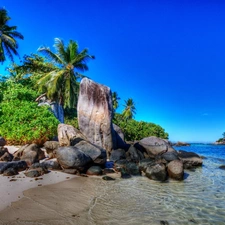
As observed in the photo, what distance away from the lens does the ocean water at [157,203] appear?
3.98 m

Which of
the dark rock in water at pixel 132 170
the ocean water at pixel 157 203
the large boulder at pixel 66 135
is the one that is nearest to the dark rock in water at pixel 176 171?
the ocean water at pixel 157 203

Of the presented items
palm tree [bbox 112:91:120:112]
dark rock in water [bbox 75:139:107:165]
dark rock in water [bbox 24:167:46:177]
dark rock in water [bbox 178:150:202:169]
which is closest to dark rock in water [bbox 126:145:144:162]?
dark rock in water [bbox 178:150:202:169]

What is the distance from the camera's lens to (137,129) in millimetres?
37469

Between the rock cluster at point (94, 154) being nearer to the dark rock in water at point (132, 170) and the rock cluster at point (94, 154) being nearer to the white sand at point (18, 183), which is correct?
the dark rock in water at point (132, 170)

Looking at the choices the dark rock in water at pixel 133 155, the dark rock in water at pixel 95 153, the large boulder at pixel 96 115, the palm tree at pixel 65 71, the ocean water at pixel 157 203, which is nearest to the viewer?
the ocean water at pixel 157 203

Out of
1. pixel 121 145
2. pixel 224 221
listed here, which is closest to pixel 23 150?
pixel 121 145

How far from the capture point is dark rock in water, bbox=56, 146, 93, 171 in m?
7.88

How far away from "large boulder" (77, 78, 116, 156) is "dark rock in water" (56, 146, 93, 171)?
4.97 meters

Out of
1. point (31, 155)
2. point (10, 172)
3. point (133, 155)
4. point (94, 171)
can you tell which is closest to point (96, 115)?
point (133, 155)

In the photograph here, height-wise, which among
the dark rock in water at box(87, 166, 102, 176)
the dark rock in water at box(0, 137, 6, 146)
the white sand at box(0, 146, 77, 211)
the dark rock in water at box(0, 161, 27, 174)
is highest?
the dark rock in water at box(0, 137, 6, 146)

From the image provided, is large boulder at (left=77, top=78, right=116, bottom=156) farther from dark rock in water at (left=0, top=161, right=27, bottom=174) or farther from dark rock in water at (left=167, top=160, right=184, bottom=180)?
dark rock in water at (left=0, top=161, right=27, bottom=174)

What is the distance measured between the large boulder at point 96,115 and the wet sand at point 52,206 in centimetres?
719

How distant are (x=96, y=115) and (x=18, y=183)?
807 cm

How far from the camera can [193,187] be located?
6762 millimetres
